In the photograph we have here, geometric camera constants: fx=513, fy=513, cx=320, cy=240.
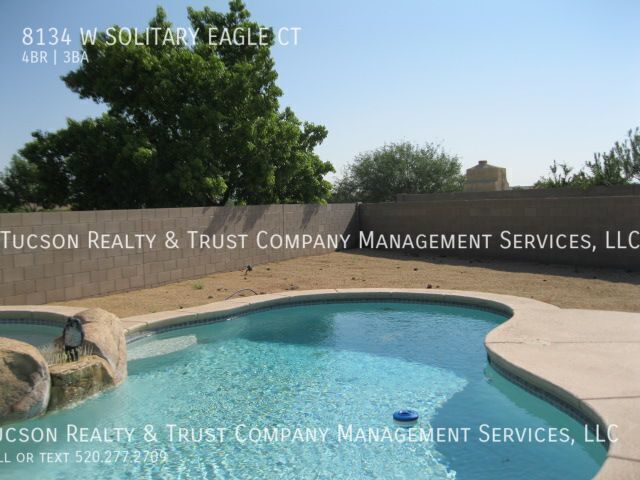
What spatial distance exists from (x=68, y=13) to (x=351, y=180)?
25399 millimetres

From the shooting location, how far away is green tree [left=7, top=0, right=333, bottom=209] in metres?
13.4

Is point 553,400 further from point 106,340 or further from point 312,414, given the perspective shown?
point 106,340

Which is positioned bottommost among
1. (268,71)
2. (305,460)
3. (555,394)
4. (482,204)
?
(305,460)

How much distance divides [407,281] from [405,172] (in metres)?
23.0

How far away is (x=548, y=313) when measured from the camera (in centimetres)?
737

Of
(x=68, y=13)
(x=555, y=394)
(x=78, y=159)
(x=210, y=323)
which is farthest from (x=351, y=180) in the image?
(x=555, y=394)

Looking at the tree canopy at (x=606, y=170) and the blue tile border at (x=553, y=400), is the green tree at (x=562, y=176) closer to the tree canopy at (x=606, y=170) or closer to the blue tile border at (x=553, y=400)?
the tree canopy at (x=606, y=170)

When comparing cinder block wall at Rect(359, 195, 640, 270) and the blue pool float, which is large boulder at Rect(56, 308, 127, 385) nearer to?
the blue pool float

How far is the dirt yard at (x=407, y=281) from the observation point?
9.00m

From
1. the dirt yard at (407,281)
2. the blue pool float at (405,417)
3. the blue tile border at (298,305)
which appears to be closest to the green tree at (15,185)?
the dirt yard at (407,281)

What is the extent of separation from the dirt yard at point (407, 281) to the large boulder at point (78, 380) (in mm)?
2871

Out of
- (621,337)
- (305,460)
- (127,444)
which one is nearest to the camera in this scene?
(305,460)

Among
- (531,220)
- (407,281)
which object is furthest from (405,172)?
(407,281)

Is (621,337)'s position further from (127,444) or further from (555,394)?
(127,444)
